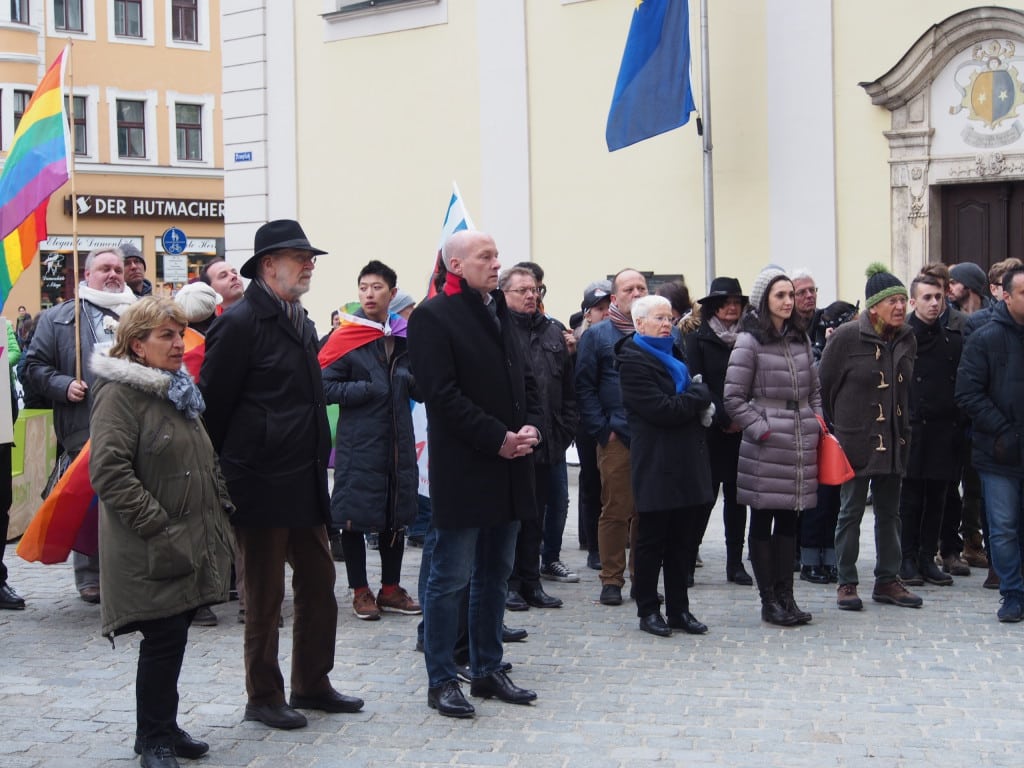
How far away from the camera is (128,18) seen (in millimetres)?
38750

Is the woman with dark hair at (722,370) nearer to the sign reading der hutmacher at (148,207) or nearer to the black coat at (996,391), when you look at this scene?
the black coat at (996,391)

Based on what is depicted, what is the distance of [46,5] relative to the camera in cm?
3769

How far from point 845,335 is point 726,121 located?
7.68m

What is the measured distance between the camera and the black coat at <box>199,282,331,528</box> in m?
5.69

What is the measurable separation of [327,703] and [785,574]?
2916mm

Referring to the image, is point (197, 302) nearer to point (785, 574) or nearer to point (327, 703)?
point (327, 703)

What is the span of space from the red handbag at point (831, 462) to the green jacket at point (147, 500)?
3758mm

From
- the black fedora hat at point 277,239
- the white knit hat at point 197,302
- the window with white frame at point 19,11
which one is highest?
the window with white frame at point 19,11

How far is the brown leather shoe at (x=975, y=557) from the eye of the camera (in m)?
9.48

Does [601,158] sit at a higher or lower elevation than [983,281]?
higher

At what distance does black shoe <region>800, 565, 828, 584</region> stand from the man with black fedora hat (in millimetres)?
3993

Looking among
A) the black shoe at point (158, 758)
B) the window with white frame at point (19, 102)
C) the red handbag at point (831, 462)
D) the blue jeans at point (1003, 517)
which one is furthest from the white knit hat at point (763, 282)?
the window with white frame at point (19, 102)

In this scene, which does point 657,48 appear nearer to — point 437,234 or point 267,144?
point 437,234

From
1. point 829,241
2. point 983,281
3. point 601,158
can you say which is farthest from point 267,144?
point 983,281
